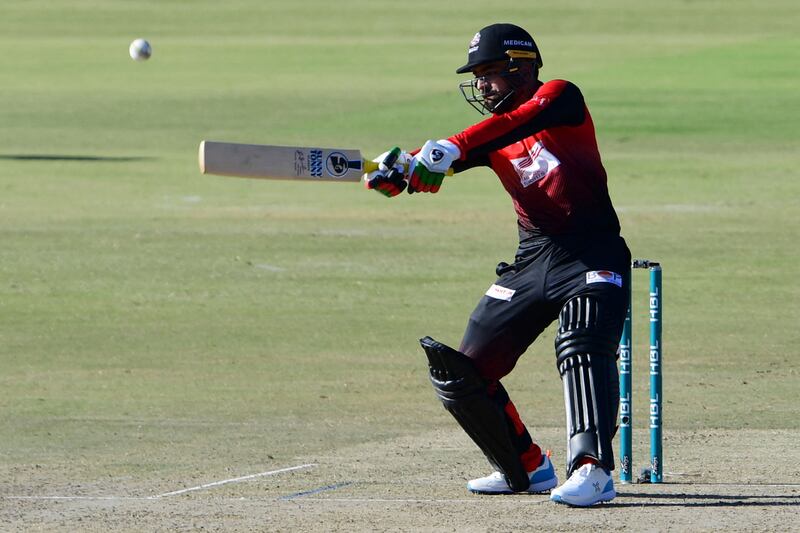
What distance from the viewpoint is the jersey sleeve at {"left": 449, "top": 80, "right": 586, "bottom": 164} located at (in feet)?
22.7

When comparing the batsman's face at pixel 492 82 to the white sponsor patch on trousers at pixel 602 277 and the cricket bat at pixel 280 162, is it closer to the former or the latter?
the cricket bat at pixel 280 162

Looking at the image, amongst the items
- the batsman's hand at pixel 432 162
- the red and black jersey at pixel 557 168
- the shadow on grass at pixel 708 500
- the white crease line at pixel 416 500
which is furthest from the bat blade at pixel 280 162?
the shadow on grass at pixel 708 500

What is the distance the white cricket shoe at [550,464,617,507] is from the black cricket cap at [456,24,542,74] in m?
1.76

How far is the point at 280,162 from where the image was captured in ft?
23.8

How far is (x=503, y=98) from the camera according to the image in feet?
24.4

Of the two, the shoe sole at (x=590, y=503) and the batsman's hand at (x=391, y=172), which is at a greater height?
the batsman's hand at (x=391, y=172)

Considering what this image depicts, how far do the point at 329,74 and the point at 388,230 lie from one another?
81.2 ft

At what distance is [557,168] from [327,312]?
6.94 m

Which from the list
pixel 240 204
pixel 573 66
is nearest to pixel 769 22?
pixel 573 66

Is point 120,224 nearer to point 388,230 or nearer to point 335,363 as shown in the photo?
point 388,230

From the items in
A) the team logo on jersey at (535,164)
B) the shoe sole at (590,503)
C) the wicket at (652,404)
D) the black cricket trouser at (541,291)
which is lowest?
the shoe sole at (590,503)

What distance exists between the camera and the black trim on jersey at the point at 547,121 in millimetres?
6930

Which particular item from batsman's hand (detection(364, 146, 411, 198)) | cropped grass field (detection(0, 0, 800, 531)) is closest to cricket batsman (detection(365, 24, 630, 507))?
batsman's hand (detection(364, 146, 411, 198))

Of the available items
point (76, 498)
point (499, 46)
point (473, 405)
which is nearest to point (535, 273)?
point (473, 405)
